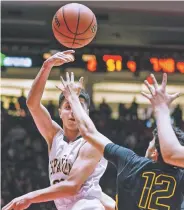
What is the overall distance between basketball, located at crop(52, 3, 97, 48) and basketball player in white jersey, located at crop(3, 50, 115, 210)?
0.44 m

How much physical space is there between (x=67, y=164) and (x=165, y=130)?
1450mm

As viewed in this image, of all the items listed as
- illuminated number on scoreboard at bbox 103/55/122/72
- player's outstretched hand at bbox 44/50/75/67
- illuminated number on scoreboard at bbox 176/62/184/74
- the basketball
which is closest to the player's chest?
player's outstretched hand at bbox 44/50/75/67

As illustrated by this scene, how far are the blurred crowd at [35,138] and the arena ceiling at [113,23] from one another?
52.9 inches

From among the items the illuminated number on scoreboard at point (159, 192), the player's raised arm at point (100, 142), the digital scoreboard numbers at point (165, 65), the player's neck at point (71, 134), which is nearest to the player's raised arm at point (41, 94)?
the player's neck at point (71, 134)

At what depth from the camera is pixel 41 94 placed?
3.97 meters

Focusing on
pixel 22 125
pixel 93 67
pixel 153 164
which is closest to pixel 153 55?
pixel 93 67

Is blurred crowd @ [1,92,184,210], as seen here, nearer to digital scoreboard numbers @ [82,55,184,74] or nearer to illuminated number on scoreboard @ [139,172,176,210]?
digital scoreboard numbers @ [82,55,184,74]

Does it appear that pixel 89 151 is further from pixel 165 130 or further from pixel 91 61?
pixel 91 61

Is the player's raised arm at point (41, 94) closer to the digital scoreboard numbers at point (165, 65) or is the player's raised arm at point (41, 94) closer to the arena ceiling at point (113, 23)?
the arena ceiling at point (113, 23)

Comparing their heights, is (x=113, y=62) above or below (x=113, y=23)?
below

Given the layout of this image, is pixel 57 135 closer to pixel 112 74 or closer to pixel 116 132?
pixel 116 132

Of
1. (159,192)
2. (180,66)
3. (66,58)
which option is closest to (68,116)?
(66,58)

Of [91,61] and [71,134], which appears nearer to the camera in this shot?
[71,134]

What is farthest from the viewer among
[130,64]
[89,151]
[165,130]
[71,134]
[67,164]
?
[130,64]
